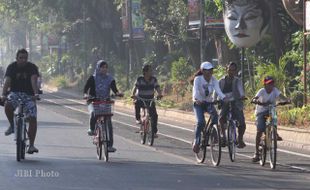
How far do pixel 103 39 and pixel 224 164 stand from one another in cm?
4073

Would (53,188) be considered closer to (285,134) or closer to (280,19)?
(285,134)

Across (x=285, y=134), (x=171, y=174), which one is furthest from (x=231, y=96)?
(x=285, y=134)

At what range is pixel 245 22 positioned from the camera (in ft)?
86.6

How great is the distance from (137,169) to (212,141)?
1.47 metres

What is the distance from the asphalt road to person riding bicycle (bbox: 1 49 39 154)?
0.96 m

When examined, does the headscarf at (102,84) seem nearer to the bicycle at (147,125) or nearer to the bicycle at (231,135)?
the bicycle at (231,135)

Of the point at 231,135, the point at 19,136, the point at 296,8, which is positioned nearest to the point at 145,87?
the point at 231,135

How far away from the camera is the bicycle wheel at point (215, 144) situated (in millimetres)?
13320

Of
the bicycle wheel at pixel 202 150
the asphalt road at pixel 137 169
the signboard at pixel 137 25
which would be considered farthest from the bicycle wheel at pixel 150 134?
the signboard at pixel 137 25

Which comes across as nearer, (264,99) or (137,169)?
(137,169)

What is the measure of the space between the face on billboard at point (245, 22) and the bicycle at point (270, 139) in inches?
507

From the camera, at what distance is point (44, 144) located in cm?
1720

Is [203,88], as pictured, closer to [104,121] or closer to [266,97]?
[266,97]

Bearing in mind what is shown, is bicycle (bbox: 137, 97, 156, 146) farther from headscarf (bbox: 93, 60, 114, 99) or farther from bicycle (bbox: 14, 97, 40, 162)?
bicycle (bbox: 14, 97, 40, 162)
